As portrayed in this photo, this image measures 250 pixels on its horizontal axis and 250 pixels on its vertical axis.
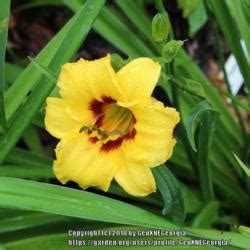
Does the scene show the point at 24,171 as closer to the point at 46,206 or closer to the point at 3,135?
the point at 3,135

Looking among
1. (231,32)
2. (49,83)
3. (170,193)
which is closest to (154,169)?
(170,193)

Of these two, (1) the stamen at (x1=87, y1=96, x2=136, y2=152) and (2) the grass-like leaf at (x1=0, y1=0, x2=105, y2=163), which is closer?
(1) the stamen at (x1=87, y1=96, x2=136, y2=152)

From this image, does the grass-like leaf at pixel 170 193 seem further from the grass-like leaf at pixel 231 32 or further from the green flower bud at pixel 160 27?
the grass-like leaf at pixel 231 32

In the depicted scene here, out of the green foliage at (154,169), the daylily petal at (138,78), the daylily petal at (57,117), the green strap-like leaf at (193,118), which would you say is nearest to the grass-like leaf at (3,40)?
the green foliage at (154,169)

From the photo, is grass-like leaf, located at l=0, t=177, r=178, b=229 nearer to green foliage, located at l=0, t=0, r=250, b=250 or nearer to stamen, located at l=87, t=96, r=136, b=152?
green foliage, located at l=0, t=0, r=250, b=250

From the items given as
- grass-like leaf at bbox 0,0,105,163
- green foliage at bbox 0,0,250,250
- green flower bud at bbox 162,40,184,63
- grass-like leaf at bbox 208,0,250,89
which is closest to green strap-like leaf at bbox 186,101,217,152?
green foliage at bbox 0,0,250,250

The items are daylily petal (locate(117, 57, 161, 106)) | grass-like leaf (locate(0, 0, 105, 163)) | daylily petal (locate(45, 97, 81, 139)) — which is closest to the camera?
daylily petal (locate(117, 57, 161, 106))

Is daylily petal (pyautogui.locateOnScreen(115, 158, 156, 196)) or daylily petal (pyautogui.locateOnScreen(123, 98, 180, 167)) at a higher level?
daylily petal (pyautogui.locateOnScreen(123, 98, 180, 167))

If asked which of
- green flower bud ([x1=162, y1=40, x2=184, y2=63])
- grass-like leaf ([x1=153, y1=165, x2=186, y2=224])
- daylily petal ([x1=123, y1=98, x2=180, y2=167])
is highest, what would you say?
green flower bud ([x1=162, y1=40, x2=184, y2=63])
